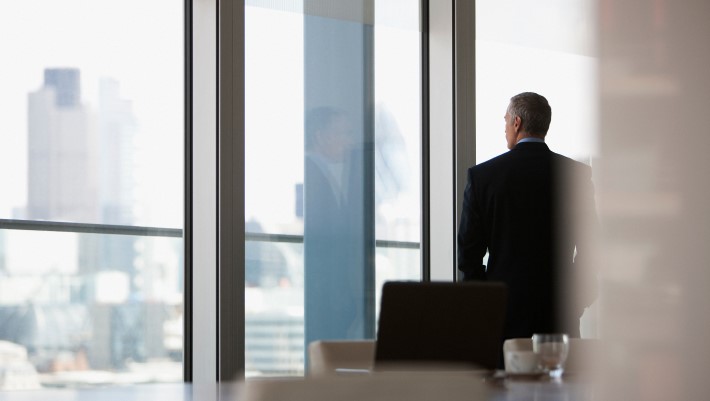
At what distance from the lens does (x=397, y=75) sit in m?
5.07

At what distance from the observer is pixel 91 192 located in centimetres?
405

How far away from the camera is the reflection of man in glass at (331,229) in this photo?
4.73m

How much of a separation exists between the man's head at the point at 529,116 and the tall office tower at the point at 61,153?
1722mm

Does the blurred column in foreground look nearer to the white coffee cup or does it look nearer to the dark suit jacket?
the dark suit jacket

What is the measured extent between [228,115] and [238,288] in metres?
0.77

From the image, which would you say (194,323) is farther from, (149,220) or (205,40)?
(205,40)

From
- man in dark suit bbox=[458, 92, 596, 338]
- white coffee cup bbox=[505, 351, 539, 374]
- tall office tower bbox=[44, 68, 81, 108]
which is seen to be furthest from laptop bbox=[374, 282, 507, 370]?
tall office tower bbox=[44, 68, 81, 108]

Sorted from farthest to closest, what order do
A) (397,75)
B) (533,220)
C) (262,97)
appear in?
1. (397,75)
2. (262,97)
3. (533,220)

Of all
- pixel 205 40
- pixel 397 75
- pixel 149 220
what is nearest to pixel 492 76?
pixel 397 75

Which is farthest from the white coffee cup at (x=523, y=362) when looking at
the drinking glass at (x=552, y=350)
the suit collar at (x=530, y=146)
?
the suit collar at (x=530, y=146)

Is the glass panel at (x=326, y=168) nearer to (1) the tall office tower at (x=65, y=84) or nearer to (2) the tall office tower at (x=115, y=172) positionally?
(2) the tall office tower at (x=115, y=172)

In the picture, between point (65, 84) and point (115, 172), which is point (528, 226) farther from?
point (65, 84)

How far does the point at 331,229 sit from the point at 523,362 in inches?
98.5

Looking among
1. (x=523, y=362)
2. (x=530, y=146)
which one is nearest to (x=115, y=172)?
(x=530, y=146)
